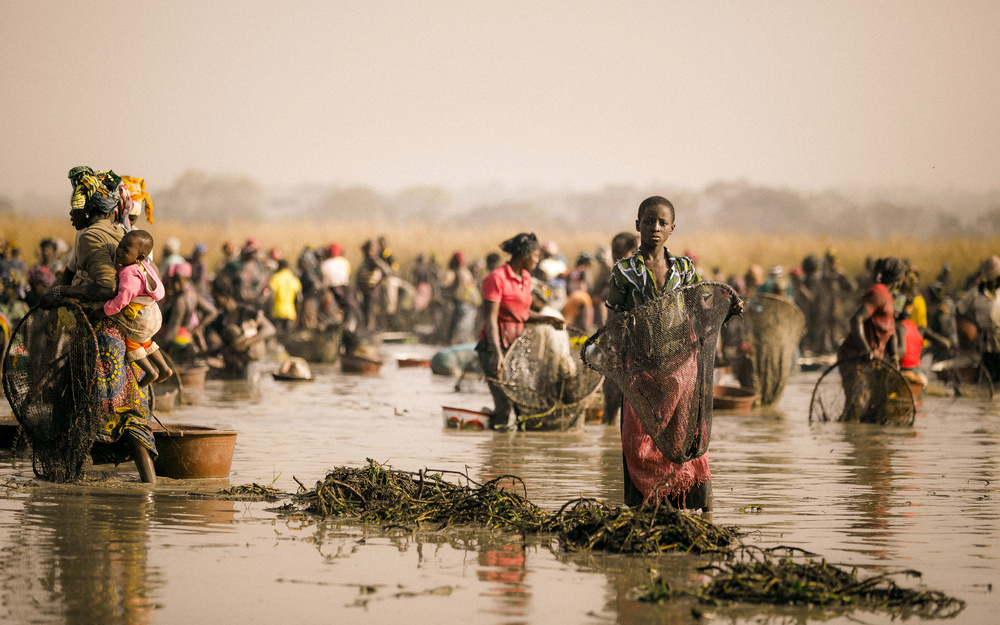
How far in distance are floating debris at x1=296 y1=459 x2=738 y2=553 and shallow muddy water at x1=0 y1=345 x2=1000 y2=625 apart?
5.2 inches

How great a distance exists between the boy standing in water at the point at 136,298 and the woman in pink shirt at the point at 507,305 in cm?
351

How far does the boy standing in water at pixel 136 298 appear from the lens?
700 centimetres

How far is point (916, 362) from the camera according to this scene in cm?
1257

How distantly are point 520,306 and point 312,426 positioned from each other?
2.26 m

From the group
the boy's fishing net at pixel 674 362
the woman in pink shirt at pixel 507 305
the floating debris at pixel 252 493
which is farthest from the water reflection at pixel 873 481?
the floating debris at pixel 252 493

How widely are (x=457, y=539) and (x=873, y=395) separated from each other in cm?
674

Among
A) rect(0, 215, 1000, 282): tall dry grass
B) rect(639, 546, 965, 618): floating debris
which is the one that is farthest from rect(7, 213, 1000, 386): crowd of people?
rect(0, 215, 1000, 282): tall dry grass

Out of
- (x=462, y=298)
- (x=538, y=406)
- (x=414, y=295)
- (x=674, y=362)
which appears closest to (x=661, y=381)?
(x=674, y=362)

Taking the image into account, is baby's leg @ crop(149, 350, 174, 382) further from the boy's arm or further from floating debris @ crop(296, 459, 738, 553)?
floating debris @ crop(296, 459, 738, 553)

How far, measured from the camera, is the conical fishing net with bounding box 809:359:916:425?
11.3 meters

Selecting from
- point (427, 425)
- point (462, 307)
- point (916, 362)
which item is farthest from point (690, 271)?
point (462, 307)

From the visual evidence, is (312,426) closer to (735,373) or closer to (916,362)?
(735,373)

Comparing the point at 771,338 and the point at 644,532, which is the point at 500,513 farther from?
the point at 771,338

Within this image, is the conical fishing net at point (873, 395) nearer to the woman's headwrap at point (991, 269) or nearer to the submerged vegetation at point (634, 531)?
the woman's headwrap at point (991, 269)
